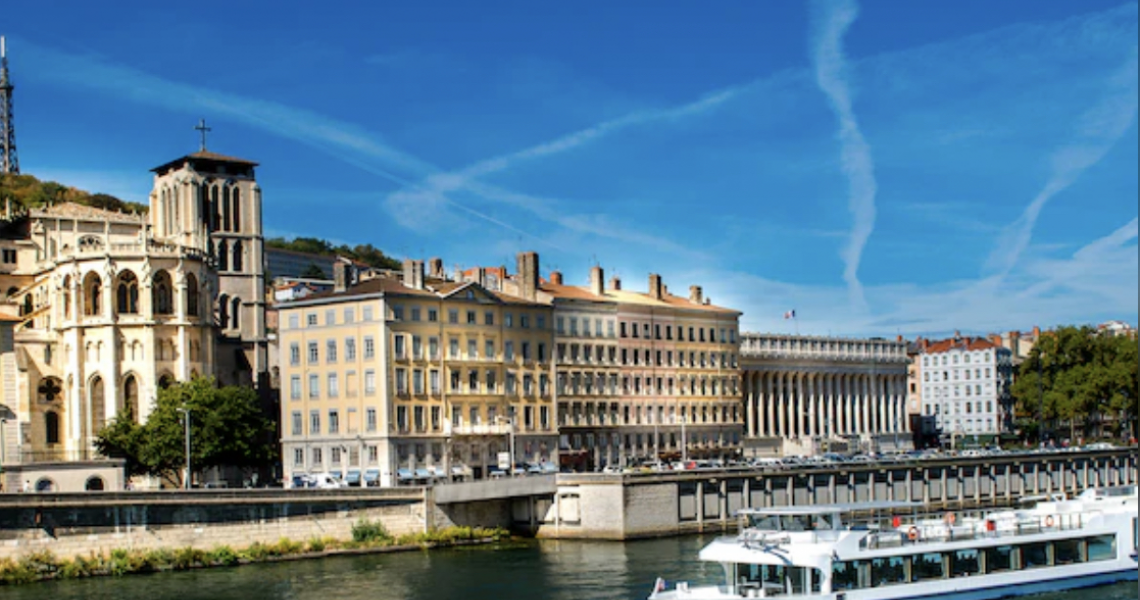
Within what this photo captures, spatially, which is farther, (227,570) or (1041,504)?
(227,570)

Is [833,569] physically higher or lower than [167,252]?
lower

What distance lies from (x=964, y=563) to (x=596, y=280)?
59724 mm

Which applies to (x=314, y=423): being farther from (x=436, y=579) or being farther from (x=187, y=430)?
(x=436, y=579)

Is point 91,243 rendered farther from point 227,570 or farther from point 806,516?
point 806,516

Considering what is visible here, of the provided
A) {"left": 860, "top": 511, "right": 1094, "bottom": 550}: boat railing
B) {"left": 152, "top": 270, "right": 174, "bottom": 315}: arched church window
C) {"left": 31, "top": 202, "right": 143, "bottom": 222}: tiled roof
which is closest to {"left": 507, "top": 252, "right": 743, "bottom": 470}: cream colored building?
{"left": 152, "top": 270, "right": 174, "bottom": 315}: arched church window

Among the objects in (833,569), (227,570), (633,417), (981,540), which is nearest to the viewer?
(833,569)

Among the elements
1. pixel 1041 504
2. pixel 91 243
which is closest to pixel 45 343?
pixel 91 243

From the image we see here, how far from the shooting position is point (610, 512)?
77.5m

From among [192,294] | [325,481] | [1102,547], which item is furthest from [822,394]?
[1102,547]

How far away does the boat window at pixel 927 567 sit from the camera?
166ft

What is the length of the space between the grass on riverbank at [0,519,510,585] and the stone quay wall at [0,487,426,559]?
0.34m

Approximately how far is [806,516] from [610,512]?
2790cm

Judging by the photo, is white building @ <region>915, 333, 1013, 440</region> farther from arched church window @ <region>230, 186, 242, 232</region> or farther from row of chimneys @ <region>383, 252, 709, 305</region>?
arched church window @ <region>230, 186, 242, 232</region>

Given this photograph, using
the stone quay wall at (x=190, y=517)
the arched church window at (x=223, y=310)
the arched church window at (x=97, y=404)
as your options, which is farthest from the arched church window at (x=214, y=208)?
the stone quay wall at (x=190, y=517)
